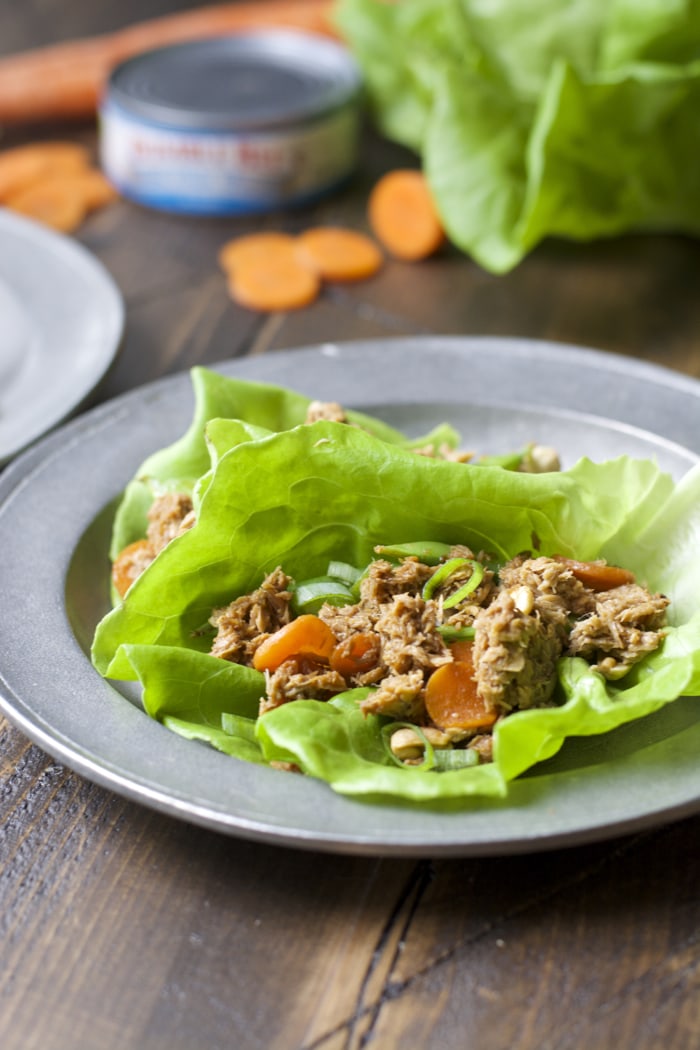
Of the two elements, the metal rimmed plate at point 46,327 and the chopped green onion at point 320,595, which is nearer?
the chopped green onion at point 320,595

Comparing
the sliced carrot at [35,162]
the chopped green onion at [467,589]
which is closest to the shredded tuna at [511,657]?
the chopped green onion at [467,589]

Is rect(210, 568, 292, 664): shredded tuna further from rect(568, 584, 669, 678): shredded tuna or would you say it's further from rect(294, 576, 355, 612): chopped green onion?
rect(568, 584, 669, 678): shredded tuna

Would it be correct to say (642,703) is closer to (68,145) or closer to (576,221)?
(576,221)

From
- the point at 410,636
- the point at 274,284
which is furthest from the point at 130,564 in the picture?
the point at 274,284

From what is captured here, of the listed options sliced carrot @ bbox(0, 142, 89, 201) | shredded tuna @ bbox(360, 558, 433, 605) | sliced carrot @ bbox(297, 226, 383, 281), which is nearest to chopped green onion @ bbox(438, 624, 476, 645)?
shredded tuna @ bbox(360, 558, 433, 605)

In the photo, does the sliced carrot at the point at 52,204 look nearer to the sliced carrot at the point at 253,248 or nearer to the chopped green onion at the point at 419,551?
the sliced carrot at the point at 253,248

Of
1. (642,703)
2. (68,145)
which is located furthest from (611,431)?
(68,145)
